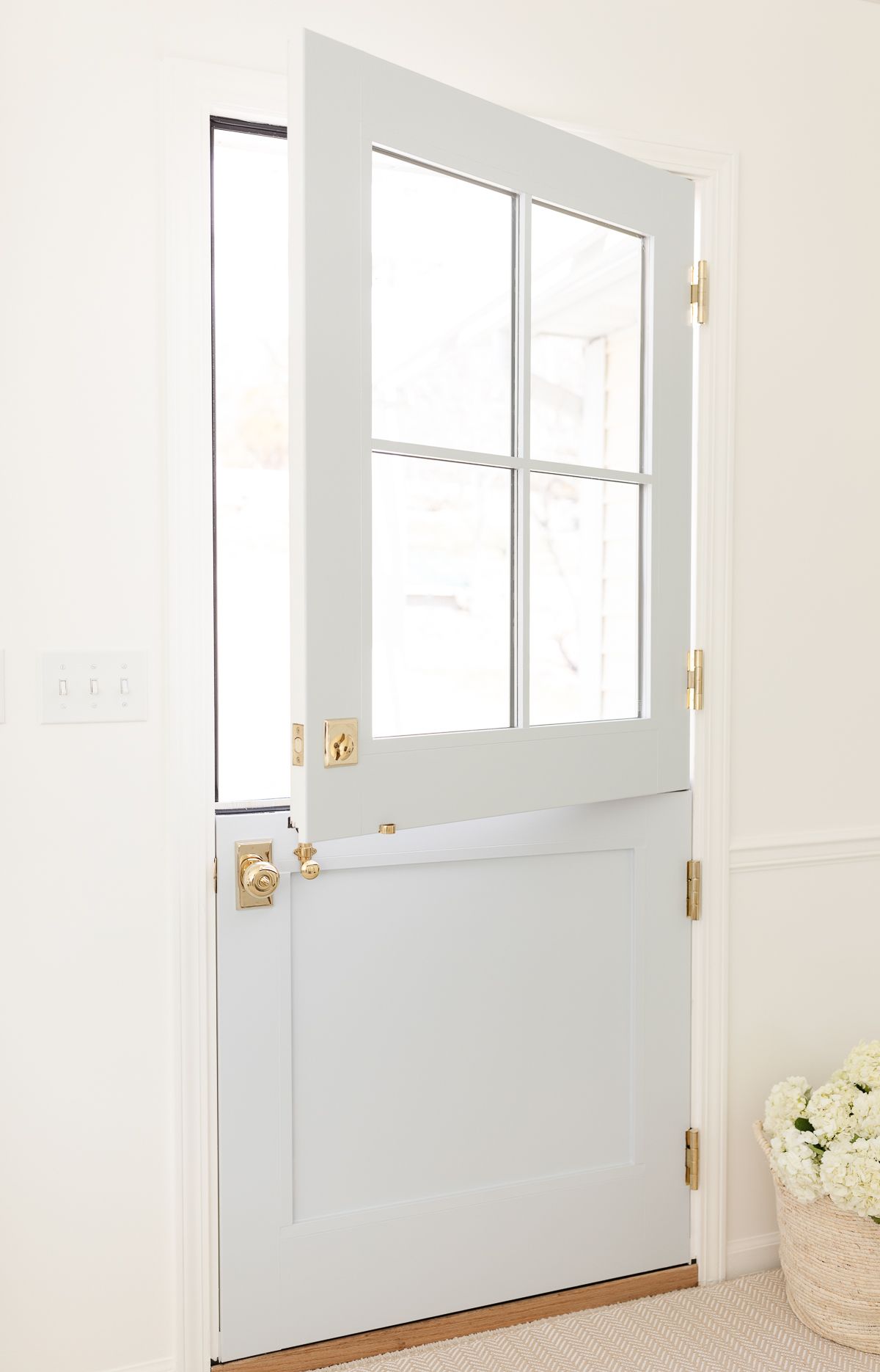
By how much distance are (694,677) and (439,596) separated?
61cm

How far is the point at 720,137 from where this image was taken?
1890 mm

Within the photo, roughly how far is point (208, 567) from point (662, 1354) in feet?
5.14

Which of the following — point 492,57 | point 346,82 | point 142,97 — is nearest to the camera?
point 346,82

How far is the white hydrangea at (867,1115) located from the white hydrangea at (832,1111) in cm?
1

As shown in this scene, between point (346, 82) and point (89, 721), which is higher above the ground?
point (346, 82)

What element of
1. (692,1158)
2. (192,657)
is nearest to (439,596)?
(192,657)

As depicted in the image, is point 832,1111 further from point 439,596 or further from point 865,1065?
point 439,596

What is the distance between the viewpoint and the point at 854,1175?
168cm

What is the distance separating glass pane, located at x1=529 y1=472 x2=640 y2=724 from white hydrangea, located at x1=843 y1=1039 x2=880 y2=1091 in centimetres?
78

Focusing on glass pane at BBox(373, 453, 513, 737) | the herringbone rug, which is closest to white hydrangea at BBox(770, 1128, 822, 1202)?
the herringbone rug

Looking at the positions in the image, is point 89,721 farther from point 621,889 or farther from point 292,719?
point 621,889

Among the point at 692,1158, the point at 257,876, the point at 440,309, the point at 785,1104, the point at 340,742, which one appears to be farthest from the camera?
the point at 692,1158

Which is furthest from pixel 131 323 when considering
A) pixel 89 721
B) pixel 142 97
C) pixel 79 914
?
pixel 79 914

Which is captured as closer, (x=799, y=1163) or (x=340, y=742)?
(x=340, y=742)
